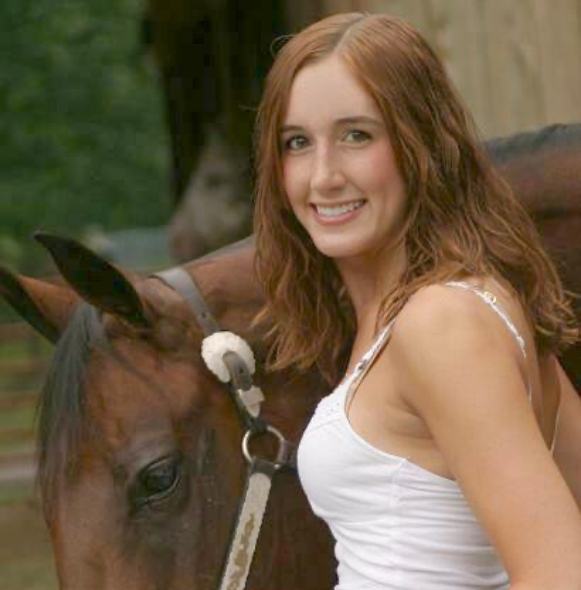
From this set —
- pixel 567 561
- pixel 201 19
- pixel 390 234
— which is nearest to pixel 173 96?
pixel 201 19

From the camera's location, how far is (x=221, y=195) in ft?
19.0

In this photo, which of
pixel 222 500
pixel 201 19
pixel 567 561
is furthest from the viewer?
pixel 201 19

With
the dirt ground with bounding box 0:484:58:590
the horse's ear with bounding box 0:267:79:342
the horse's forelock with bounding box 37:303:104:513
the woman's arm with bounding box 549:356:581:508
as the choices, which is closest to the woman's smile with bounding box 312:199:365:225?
the woman's arm with bounding box 549:356:581:508

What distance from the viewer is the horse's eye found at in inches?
112

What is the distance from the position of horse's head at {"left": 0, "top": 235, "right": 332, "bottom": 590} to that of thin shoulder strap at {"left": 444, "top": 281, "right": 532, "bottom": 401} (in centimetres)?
79

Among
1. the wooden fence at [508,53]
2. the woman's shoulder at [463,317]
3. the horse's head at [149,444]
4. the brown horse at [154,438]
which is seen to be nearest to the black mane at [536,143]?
the brown horse at [154,438]

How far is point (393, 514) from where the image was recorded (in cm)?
224

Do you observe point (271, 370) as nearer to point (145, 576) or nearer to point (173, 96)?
point (145, 576)

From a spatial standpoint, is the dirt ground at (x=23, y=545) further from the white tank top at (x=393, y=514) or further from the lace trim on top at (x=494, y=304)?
the lace trim on top at (x=494, y=304)

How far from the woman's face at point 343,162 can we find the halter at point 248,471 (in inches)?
21.5

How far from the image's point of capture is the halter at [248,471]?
9.45 ft

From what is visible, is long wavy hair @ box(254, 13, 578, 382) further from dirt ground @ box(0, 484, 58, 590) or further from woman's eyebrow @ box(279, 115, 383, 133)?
dirt ground @ box(0, 484, 58, 590)

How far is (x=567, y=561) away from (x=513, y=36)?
2.57 metres

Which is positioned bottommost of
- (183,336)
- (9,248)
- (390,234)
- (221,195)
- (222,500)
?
(9,248)
